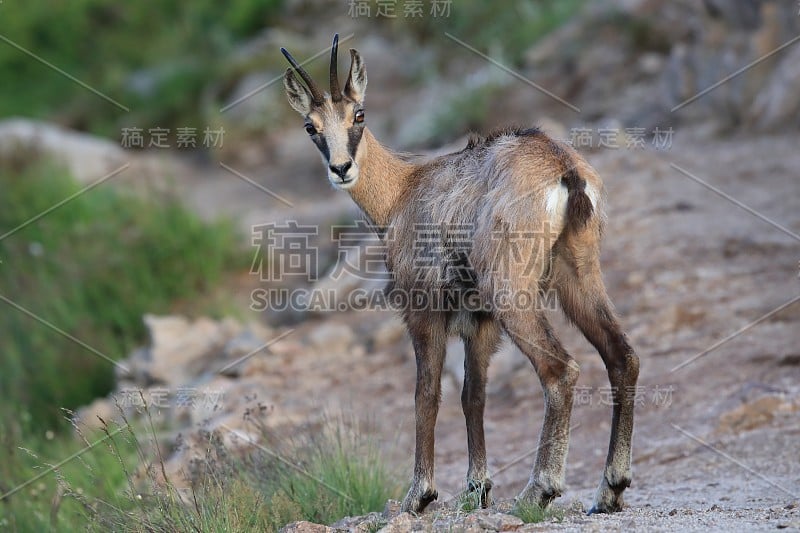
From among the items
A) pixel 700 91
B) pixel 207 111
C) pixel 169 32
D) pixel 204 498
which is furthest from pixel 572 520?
pixel 169 32

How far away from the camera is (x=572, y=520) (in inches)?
213

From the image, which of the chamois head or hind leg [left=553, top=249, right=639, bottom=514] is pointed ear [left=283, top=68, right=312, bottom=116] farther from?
hind leg [left=553, top=249, right=639, bottom=514]

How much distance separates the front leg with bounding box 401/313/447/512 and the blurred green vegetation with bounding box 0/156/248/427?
5.91 m

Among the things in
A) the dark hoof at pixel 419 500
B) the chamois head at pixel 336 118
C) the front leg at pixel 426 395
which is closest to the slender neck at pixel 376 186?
the chamois head at pixel 336 118

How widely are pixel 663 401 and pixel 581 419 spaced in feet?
Answer: 2.15

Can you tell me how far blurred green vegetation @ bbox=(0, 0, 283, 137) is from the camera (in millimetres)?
20922

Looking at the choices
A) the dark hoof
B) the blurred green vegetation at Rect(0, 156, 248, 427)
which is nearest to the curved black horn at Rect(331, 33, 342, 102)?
the dark hoof

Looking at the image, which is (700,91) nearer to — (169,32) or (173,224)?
(173,224)

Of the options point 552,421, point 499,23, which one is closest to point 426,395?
point 552,421

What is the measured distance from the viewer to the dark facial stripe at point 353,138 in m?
6.72

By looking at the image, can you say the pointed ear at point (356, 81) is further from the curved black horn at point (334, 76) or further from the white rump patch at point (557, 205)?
the white rump patch at point (557, 205)

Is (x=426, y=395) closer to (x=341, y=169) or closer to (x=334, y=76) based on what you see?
(x=341, y=169)

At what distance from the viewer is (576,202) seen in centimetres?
595

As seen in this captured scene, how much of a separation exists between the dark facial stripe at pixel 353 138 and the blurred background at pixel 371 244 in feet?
6.00
